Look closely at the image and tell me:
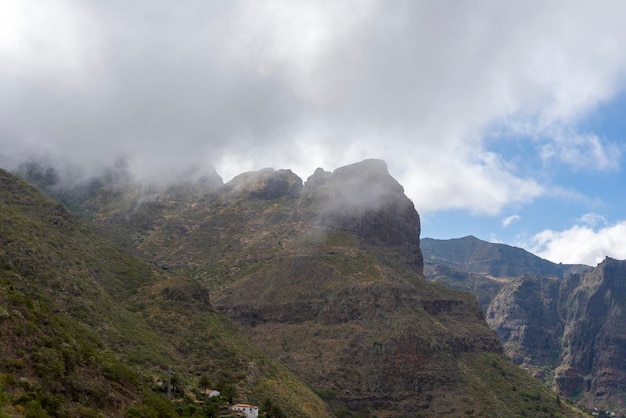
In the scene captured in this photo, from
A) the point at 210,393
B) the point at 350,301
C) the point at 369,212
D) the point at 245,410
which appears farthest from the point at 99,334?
the point at 369,212

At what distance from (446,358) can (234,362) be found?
62.2 m

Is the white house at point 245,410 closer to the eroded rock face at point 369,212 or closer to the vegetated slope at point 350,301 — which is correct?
the vegetated slope at point 350,301

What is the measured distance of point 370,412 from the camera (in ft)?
405

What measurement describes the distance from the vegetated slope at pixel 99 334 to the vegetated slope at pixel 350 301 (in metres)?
29.1

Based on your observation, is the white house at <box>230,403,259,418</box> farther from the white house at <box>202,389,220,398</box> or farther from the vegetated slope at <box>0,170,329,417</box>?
the vegetated slope at <box>0,170,329,417</box>

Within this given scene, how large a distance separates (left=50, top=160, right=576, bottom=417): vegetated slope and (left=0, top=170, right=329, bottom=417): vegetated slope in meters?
29.1

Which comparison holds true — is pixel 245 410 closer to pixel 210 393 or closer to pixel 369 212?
pixel 210 393

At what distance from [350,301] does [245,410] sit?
72.9 meters

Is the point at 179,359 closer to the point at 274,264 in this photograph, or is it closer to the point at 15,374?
the point at 15,374

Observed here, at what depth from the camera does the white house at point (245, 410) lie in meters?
75.5

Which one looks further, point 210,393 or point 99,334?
point 210,393

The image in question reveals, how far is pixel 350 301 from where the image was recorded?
480ft

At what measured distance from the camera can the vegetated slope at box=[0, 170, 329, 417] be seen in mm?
41094

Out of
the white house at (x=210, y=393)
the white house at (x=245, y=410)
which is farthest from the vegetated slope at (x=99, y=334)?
the white house at (x=245, y=410)
